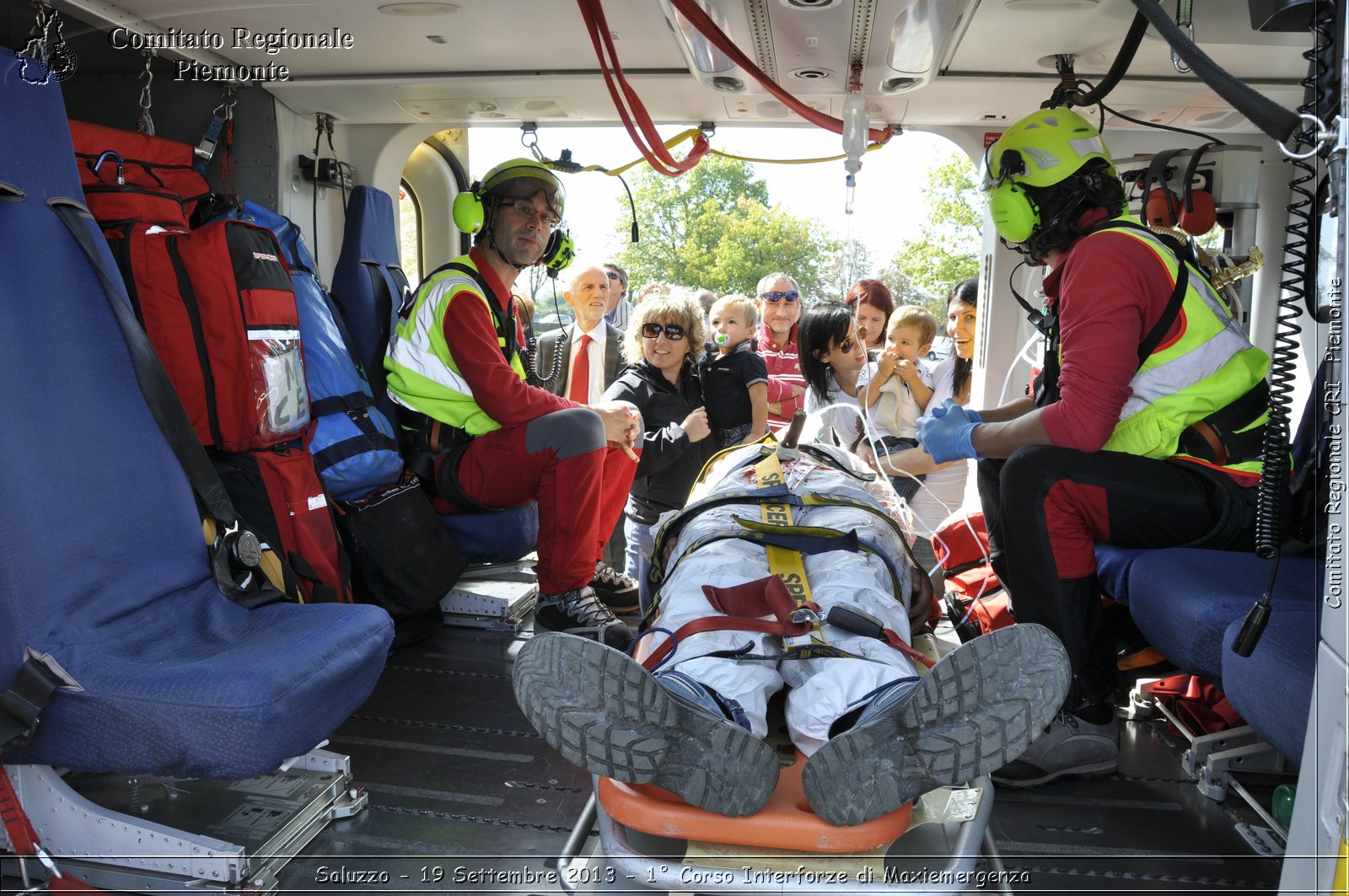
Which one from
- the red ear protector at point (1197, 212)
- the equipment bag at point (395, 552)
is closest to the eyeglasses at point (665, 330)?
the equipment bag at point (395, 552)

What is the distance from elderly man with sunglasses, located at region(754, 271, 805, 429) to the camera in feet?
17.1

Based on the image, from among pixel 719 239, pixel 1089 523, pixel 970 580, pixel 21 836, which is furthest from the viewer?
pixel 719 239

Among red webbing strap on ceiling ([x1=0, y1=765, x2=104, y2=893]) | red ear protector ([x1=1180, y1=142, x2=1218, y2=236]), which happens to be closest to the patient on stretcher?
red webbing strap on ceiling ([x1=0, y1=765, x2=104, y2=893])

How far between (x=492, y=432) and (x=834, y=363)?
1.68m

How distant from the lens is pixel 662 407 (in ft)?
14.5

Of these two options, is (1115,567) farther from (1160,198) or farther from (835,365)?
(1160,198)

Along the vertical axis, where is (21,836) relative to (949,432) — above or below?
below

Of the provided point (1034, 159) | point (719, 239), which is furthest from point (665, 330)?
point (719, 239)

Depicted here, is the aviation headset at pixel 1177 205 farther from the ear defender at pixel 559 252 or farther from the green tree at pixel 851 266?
the ear defender at pixel 559 252

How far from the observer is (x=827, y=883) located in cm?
166

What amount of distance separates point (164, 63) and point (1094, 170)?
3575 mm

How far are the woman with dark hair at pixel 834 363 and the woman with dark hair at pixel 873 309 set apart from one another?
0.36 m

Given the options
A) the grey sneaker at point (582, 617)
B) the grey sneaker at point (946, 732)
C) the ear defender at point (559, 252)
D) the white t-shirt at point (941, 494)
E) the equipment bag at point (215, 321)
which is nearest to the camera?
the grey sneaker at point (946, 732)

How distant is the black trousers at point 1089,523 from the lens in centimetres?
269
